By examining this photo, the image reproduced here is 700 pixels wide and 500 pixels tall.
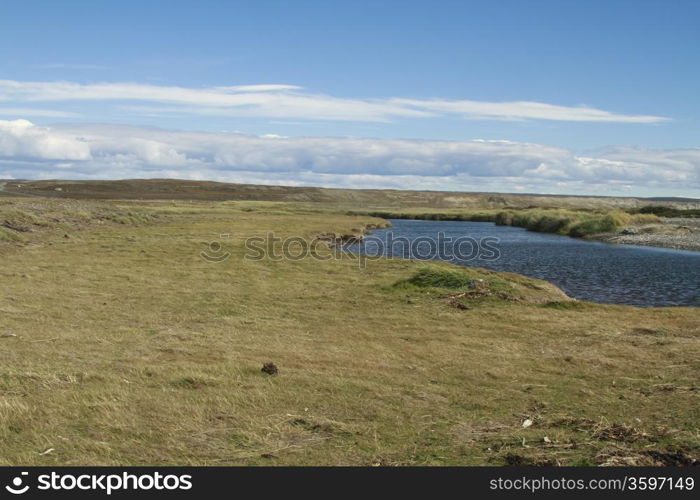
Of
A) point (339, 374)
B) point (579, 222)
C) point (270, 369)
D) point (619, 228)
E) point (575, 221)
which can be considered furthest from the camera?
point (575, 221)

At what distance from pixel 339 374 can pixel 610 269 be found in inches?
1476

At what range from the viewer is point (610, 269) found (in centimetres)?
4544

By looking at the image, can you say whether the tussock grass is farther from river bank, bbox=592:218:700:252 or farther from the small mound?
the small mound

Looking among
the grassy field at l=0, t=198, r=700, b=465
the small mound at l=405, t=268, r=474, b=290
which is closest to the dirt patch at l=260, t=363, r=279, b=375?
the grassy field at l=0, t=198, r=700, b=465

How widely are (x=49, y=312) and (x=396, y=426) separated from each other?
47.7 feet

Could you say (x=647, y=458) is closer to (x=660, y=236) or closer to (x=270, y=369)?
(x=270, y=369)

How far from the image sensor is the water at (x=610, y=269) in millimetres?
33219

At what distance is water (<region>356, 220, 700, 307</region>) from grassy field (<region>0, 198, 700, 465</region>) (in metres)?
7.35

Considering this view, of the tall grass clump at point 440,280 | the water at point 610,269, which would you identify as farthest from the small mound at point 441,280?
the water at point 610,269

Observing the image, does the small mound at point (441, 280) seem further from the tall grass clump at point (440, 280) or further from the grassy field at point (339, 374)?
the grassy field at point (339, 374)

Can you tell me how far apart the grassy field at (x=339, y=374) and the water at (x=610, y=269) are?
7.35 metres

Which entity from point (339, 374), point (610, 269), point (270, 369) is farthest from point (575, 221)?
point (270, 369)

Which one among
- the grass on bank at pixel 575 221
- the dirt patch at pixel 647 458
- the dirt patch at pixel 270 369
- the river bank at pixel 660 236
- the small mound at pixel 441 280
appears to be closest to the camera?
the dirt patch at pixel 647 458
